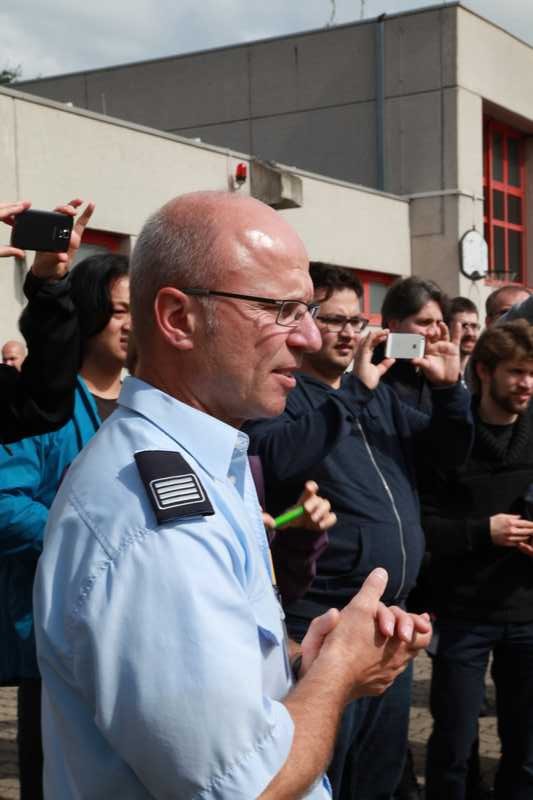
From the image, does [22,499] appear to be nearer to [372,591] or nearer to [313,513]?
[313,513]

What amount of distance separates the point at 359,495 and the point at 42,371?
49.6 inches

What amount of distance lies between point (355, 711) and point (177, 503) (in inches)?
88.3

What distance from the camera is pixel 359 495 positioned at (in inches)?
148

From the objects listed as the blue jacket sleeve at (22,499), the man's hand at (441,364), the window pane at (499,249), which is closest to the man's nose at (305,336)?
the blue jacket sleeve at (22,499)

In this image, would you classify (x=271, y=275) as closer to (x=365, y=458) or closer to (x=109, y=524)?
(x=109, y=524)

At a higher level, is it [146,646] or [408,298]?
[408,298]

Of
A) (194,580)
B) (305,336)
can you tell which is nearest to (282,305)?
(305,336)

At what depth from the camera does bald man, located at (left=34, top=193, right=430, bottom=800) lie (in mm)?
1488

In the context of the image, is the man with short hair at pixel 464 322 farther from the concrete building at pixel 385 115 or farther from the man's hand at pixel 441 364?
the concrete building at pixel 385 115

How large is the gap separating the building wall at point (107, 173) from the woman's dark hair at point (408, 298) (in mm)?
4895

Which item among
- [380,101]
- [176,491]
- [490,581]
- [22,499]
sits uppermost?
[380,101]

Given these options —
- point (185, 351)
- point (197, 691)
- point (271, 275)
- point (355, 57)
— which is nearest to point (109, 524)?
point (197, 691)

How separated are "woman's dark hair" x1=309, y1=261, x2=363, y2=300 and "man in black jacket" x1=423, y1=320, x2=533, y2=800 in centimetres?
64

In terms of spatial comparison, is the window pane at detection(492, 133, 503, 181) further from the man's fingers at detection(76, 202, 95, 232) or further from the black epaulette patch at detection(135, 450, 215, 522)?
the black epaulette patch at detection(135, 450, 215, 522)
